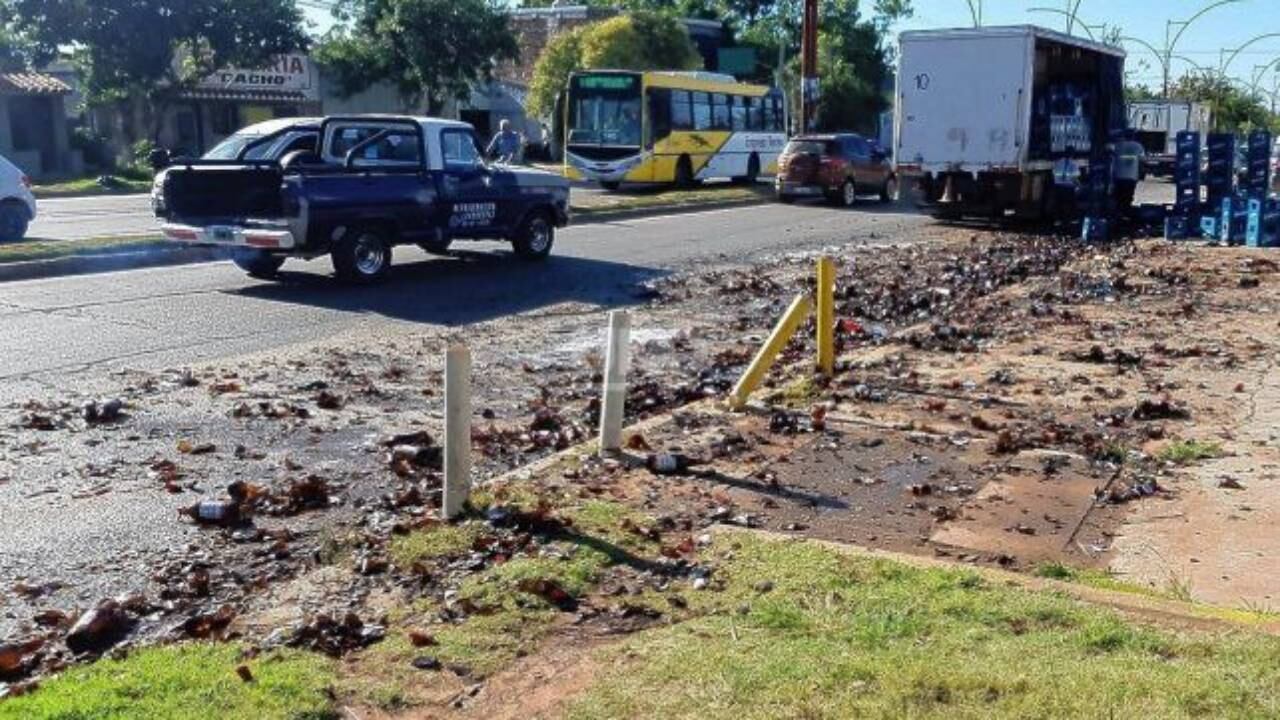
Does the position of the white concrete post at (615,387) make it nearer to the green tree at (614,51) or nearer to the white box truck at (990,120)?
the white box truck at (990,120)

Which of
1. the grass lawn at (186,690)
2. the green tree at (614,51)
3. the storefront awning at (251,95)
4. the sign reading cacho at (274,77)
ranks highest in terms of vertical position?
the green tree at (614,51)

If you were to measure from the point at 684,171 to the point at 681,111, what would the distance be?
167 cm

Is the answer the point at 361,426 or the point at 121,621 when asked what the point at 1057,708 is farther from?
the point at 361,426

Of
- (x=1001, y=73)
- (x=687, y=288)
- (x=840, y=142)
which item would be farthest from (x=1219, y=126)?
(x=687, y=288)

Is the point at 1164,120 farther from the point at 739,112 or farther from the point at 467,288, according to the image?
the point at 467,288

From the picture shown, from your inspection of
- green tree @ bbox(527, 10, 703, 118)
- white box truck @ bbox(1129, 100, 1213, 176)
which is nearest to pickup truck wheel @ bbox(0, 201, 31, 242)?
green tree @ bbox(527, 10, 703, 118)

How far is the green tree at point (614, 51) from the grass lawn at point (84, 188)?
16575 mm

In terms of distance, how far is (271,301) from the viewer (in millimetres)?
15008

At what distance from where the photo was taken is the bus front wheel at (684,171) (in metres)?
38.3

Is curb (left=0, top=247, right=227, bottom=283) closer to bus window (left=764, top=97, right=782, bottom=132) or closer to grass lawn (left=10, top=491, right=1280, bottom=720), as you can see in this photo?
grass lawn (left=10, top=491, right=1280, bottom=720)

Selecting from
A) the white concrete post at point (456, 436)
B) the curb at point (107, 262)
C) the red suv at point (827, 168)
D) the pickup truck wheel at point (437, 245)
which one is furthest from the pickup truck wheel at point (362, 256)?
→ the red suv at point (827, 168)

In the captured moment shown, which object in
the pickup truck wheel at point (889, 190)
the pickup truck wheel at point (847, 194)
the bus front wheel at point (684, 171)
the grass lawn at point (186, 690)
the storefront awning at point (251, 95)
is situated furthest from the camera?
the storefront awning at point (251, 95)

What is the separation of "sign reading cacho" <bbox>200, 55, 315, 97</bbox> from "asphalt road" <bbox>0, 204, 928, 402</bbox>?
3305 cm

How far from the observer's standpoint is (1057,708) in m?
4.34
